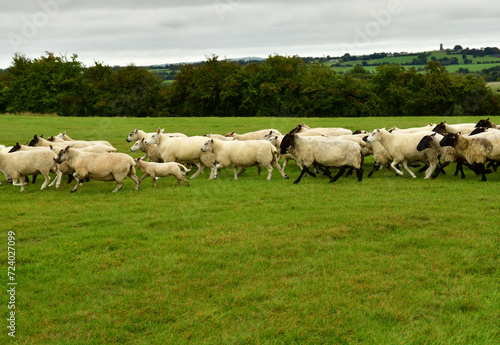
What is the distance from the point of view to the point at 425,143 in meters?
15.9

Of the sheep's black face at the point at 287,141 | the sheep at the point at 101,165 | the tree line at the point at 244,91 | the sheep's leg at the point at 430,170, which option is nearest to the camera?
the sheep at the point at 101,165

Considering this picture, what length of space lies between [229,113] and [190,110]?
5.50m

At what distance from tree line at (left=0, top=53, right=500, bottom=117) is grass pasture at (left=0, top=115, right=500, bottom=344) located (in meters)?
47.0

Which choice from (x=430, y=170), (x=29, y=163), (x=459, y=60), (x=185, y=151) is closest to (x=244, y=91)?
(x=185, y=151)

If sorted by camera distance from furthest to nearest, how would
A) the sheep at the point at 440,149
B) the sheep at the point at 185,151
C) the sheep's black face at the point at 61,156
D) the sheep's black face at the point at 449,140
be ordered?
the sheep at the point at 185,151 < the sheep at the point at 440,149 < the sheep's black face at the point at 449,140 < the sheep's black face at the point at 61,156

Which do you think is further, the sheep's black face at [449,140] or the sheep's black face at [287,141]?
the sheep's black face at [287,141]

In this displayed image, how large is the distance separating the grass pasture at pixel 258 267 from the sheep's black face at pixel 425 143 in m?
2.15

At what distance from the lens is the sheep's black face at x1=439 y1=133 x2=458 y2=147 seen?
15297 mm

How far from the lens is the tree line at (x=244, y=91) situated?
191 ft

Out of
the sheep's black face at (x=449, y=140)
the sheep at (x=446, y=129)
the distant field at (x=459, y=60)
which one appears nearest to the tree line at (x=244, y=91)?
the distant field at (x=459, y=60)

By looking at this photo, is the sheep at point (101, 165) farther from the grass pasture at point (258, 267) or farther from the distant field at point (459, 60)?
the distant field at point (459, 60)

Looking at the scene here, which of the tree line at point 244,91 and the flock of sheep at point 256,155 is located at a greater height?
the tree line at point 244,91

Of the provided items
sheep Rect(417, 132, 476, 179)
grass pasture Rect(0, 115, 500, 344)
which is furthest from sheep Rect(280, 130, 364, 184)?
sheep Rect(417, 132, 476, 179)

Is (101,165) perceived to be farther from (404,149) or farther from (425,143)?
(425,143)
